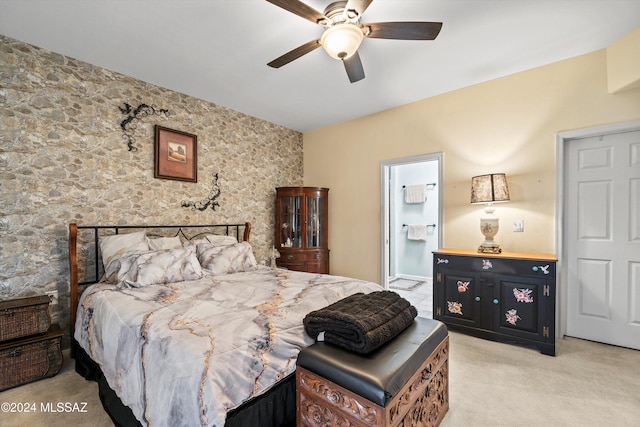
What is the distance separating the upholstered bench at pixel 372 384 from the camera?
1.19 m

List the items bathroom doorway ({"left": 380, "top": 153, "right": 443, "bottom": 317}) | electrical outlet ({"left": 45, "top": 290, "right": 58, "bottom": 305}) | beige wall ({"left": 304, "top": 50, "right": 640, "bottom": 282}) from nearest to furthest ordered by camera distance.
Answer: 1. electrical outlet ({"left": 45, "top": 290, "right": 58, "bottom": 305})
2. beige wall ({"left": 304, "top": 50, "right": 640, "bottom": 282})
3. bathroom doorway ({"left": 380, "top": 153, "right": 443, "bottom": 317})

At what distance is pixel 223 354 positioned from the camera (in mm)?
1267

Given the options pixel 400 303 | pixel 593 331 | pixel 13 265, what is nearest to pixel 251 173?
pixel 13 265

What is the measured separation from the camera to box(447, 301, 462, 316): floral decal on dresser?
119 inches

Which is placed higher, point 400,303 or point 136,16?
point 136,16

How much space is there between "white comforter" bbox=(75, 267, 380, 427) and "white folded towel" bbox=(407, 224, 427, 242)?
3.86 m

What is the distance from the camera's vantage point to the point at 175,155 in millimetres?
3410

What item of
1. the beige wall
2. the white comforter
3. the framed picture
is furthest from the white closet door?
the framed picture

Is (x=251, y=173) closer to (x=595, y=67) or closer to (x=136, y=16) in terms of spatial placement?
(x=136, y=16)

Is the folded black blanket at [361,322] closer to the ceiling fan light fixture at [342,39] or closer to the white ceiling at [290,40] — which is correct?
the ceiling fan light fixture at [342,39]

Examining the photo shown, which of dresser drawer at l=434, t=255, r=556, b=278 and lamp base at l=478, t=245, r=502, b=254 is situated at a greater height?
lamp base at l=478, t=245, r=502, b=254

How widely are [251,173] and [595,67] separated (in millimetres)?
4058

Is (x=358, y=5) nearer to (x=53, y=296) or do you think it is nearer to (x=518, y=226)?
(x=518, y=226)

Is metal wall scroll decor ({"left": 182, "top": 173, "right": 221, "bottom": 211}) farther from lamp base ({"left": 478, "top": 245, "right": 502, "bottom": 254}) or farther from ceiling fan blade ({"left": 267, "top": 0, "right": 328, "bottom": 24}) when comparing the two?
lamp base ({"left": 478, "top": 245, "right": 502, "bottom": 254})
